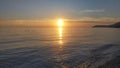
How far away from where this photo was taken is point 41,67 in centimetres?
1688

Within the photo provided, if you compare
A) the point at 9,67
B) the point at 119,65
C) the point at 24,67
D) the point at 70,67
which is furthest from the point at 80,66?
the point at 9,67

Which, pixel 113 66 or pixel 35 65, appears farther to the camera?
pixel 35 65

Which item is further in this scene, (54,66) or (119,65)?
(54,66)

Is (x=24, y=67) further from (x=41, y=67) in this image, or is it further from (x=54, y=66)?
(x=54, y=66)

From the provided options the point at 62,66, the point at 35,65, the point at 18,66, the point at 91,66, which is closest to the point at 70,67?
the point at 62,66

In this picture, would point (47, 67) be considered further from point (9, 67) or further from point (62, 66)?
point (9, 67)

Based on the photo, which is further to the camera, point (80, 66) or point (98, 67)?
point (80, 66)

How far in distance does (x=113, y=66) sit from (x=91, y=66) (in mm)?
2022

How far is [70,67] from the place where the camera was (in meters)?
16.6

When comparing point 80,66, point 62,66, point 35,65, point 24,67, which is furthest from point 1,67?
point 80,66

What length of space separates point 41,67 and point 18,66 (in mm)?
2232

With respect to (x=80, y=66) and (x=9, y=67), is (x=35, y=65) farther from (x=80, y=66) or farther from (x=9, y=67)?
(x=80, y=66)

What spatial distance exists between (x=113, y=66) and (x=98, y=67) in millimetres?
1305

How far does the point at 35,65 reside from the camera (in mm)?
17578
